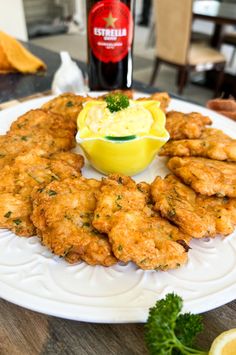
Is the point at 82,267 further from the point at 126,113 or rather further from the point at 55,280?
the point at 126,113

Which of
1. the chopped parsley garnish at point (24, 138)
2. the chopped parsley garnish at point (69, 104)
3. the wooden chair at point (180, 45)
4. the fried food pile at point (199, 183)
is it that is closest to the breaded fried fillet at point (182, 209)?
the fried food pile at point (199, 183)

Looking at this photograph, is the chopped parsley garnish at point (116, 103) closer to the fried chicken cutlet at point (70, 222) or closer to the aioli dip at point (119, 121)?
the aioli dip at point (119, 121)

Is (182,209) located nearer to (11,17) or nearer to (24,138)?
(24,138)

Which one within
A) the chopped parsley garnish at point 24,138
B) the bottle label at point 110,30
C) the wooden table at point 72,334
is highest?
the bottle label at point 110,30

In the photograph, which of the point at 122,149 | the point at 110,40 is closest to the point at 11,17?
the point at 110,40

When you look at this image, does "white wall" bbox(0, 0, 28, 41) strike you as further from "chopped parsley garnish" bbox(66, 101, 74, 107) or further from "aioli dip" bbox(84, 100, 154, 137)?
"aioli dip" bbox(84, 100, 154, 137)
